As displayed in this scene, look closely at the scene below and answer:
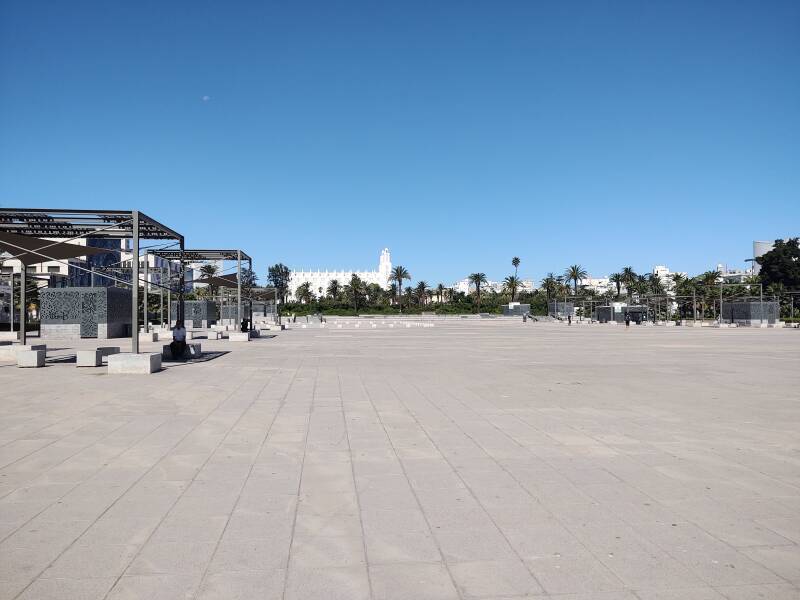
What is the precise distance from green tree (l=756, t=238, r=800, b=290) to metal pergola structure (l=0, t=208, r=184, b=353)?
104490 mm

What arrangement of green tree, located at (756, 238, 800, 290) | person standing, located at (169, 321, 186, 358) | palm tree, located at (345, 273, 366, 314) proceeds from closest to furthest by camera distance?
person standing, located at (169, 321, 186, 358) < green tree, located at (756, 238, 800, 290) < palm tree, located at (345, 273, 366, 314)

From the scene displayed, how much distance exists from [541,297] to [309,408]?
12330 centimetres

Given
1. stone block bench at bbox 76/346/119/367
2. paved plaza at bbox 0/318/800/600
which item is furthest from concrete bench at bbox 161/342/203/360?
paved plaza at bbox 0/318/800/600

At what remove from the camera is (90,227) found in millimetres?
15008

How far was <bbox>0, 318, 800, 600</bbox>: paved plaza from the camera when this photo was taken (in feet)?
10.5

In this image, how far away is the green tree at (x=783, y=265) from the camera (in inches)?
3664

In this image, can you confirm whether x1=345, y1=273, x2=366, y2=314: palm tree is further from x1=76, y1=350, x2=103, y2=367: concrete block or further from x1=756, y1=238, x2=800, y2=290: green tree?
x1=76, y1=350, x2=103, y2=367: concrete block

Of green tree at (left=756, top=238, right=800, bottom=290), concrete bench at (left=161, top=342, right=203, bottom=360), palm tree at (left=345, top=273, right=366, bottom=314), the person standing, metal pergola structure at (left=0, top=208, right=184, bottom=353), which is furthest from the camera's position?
palm tree at (left=345, top=273, right=366, bottom=314)

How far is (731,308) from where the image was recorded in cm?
6059

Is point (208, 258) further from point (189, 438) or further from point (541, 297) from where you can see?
point (541, 297)

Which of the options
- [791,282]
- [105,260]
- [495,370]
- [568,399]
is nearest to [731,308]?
[791,282]

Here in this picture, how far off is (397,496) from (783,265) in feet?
365

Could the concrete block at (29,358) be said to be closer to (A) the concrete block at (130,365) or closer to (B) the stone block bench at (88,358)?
(B) the stone block bench at (88,358)

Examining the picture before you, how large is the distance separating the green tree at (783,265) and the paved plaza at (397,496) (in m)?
102
